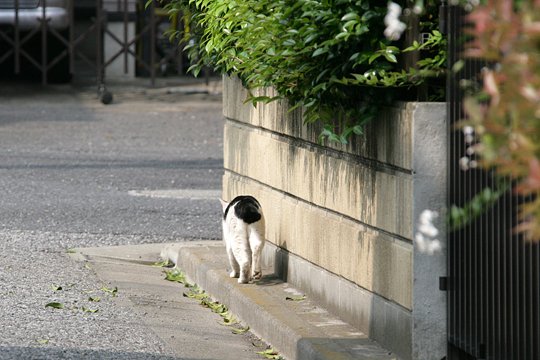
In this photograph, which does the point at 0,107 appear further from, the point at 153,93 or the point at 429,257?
the point at 429,257

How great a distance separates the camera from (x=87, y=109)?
21.0 metres

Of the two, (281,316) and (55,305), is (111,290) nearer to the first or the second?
(55,305)

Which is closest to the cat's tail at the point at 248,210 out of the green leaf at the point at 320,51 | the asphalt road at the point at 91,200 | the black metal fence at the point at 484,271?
the asphalt road at the point at 91,200

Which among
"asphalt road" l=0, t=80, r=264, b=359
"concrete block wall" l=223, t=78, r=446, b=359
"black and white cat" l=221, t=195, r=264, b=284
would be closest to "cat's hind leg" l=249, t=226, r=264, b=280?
"black and white cat" l=221, t=195, r=264, b=284

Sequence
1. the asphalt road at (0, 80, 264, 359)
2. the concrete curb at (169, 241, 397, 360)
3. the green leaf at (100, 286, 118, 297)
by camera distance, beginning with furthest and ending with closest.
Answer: the green leaf at (100, 286, 118, 297) < the asphalt road at (0, 80, 264, 359) < the concrete curb at (169, 241, 397, 360)

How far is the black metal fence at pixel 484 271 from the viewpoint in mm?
4492

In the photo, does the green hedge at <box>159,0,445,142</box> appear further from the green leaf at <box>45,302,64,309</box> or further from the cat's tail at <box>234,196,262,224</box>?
the green leaf at <box>45,302,64,309</box>

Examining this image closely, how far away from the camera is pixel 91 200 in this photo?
39.7 feet

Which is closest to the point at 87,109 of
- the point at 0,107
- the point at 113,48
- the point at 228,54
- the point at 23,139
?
the point at 0,107

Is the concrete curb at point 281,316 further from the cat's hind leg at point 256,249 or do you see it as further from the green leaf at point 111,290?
the green leaf at point 111,290

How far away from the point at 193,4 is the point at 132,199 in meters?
4.24

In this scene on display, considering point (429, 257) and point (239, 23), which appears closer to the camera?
point (429, 257)

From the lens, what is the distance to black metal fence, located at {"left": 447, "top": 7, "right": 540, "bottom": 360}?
4492 millimetres

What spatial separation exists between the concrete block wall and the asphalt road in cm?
63
